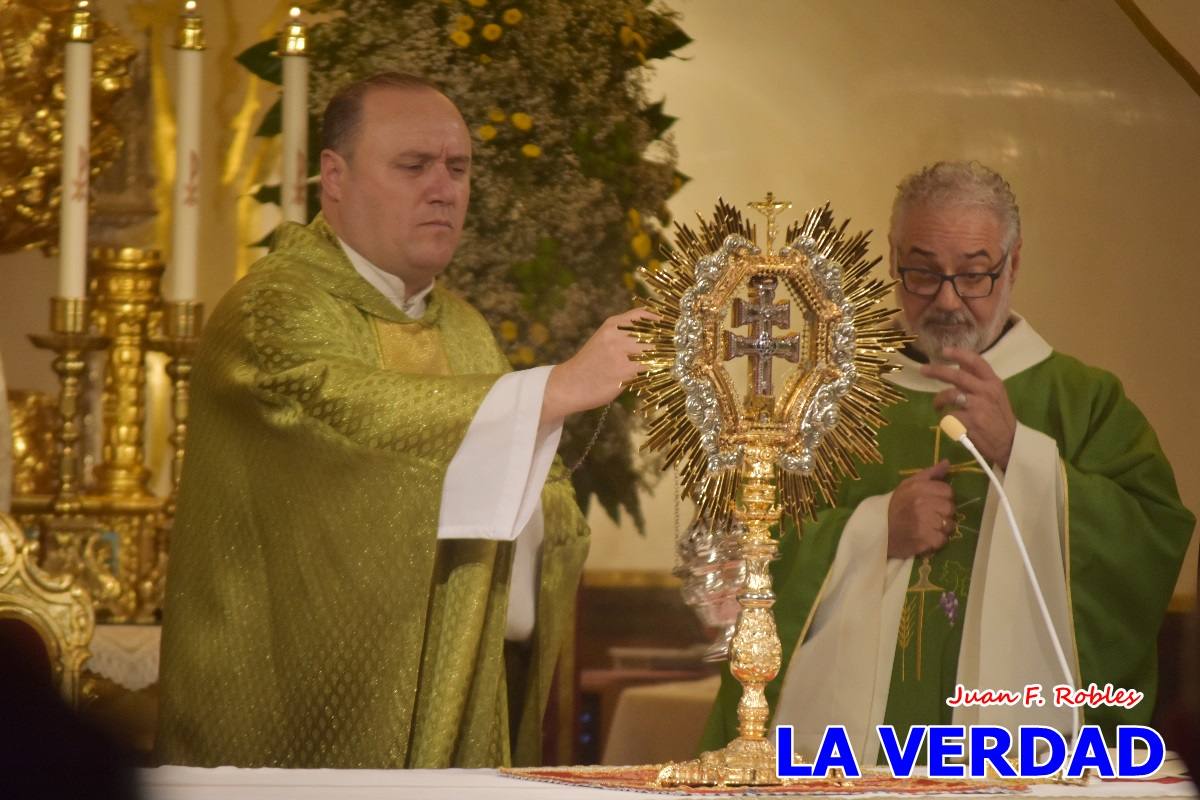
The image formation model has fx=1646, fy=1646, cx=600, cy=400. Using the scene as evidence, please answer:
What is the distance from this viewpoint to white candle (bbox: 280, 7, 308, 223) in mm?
3756

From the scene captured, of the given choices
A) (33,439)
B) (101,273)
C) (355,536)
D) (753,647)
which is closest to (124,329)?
(101,273)

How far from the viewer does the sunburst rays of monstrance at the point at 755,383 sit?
7.53ft

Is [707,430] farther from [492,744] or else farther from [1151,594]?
[1151,594]

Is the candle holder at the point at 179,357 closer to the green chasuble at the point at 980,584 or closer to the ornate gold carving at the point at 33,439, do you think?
the ornate gold carving at the point at 33,439

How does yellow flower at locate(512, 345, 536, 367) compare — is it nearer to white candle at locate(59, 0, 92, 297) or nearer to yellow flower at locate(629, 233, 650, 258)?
yellow flower at locate(629, 233, 650, 258)

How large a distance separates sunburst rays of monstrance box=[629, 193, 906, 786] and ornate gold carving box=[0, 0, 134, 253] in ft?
7.44

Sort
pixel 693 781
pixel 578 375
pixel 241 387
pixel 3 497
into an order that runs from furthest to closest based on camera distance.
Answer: pixel 3 497 → pixel 241 387 → pixel 578 375 → pixel 693 781

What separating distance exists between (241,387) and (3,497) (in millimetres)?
736

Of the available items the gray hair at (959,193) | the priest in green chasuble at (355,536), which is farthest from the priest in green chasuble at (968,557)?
the priest in green chasuble at (355,536)

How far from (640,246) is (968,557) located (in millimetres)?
1090

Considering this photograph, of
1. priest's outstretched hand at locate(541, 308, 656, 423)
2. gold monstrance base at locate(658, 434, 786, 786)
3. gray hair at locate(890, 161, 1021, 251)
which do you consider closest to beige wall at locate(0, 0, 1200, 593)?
gray hair at locate(890, 161, 1021, 251)

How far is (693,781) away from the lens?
2.27 meters

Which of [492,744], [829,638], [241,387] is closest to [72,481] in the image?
[241,387]

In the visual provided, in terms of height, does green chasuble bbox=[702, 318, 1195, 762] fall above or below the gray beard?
below
